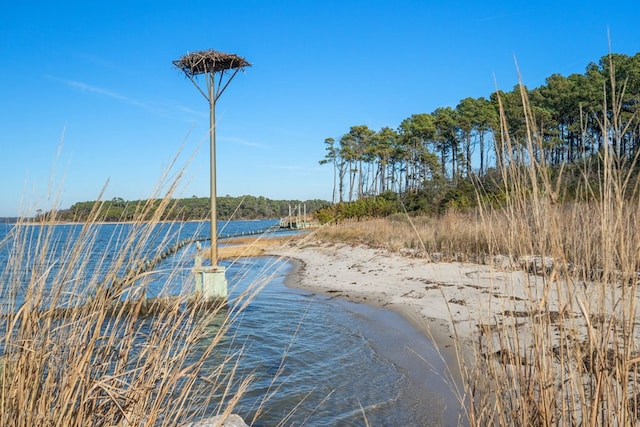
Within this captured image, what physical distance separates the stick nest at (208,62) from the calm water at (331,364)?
3.47 metres

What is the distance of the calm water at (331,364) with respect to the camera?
3227 mm

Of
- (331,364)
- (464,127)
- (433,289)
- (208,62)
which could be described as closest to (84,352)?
(331,364)

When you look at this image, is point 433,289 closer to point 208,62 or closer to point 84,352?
point 208,62

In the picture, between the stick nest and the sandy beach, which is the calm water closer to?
the sandy beach

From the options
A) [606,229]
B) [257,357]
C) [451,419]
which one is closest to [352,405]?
[451,419]

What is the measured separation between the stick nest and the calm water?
3.47 metres

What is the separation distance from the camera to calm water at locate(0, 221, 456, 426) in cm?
323

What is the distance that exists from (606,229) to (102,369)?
1918mm

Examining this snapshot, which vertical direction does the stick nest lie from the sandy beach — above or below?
above

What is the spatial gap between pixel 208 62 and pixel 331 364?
5.45 m

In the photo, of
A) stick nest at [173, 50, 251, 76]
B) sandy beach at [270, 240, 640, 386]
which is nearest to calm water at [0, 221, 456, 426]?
sandy beach at [270, 240, 640, 386]

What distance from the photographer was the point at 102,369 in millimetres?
1630

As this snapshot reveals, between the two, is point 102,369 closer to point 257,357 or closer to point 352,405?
point 352,405

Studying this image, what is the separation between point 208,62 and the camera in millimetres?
7477
